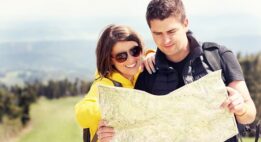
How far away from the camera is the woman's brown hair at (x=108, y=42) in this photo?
162 inches

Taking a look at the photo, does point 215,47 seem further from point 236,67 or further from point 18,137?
point 18,137

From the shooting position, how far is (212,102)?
352 cm

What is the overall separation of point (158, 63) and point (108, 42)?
1.46 feet

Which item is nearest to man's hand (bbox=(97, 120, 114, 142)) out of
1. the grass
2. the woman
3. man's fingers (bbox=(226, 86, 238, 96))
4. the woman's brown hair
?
the woman

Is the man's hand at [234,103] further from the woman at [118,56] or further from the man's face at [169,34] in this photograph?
the woman at [118,56]

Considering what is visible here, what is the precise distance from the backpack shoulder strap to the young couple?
0.02 metres

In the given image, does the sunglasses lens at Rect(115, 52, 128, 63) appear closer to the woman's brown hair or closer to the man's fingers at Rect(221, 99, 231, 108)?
the woman's brown hair

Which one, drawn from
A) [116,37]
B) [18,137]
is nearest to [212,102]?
[116,37]

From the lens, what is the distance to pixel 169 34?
3.92 meters

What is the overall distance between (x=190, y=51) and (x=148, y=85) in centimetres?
44

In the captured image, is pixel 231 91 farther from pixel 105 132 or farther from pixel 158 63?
pixel 105 132

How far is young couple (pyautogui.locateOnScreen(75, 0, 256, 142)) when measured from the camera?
379 cm

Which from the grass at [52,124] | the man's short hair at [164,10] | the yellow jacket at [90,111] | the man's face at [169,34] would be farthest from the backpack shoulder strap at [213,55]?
the grass at [52,124]

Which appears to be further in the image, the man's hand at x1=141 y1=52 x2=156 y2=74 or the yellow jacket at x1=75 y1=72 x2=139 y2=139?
the man's hand at x1=141 y1=52 x2=156 y2=74
